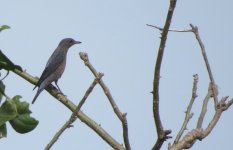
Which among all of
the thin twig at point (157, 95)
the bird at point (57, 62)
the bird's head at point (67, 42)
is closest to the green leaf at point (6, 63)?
the thin twig at point (157, 95)

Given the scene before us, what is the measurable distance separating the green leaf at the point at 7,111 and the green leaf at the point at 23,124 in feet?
0.09

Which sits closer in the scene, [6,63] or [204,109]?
[6,63]

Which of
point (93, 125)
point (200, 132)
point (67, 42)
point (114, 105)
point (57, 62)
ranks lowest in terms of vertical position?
point (57, 62)

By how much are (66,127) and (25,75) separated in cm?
217

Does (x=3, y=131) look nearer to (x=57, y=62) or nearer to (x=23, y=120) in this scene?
(x=23, y=120)

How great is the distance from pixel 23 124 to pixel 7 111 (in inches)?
2.7

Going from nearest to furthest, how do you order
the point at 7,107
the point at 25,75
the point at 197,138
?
the point at 7,107 → the point at 197,138 → the point at 25,75

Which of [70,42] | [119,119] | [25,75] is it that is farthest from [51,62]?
[119,119]

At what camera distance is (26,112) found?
149 cm

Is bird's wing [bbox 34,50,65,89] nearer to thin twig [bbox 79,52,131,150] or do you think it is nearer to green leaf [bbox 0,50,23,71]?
thin twig [bbox 79,52,131,150]

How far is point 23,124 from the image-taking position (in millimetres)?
1425

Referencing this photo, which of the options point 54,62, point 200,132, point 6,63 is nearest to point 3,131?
point 6,63

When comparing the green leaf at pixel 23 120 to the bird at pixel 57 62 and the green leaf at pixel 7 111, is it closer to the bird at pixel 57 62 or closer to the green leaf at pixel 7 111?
the green leaf at pixel 7 111

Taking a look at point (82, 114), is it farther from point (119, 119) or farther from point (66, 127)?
point (66, 127)
